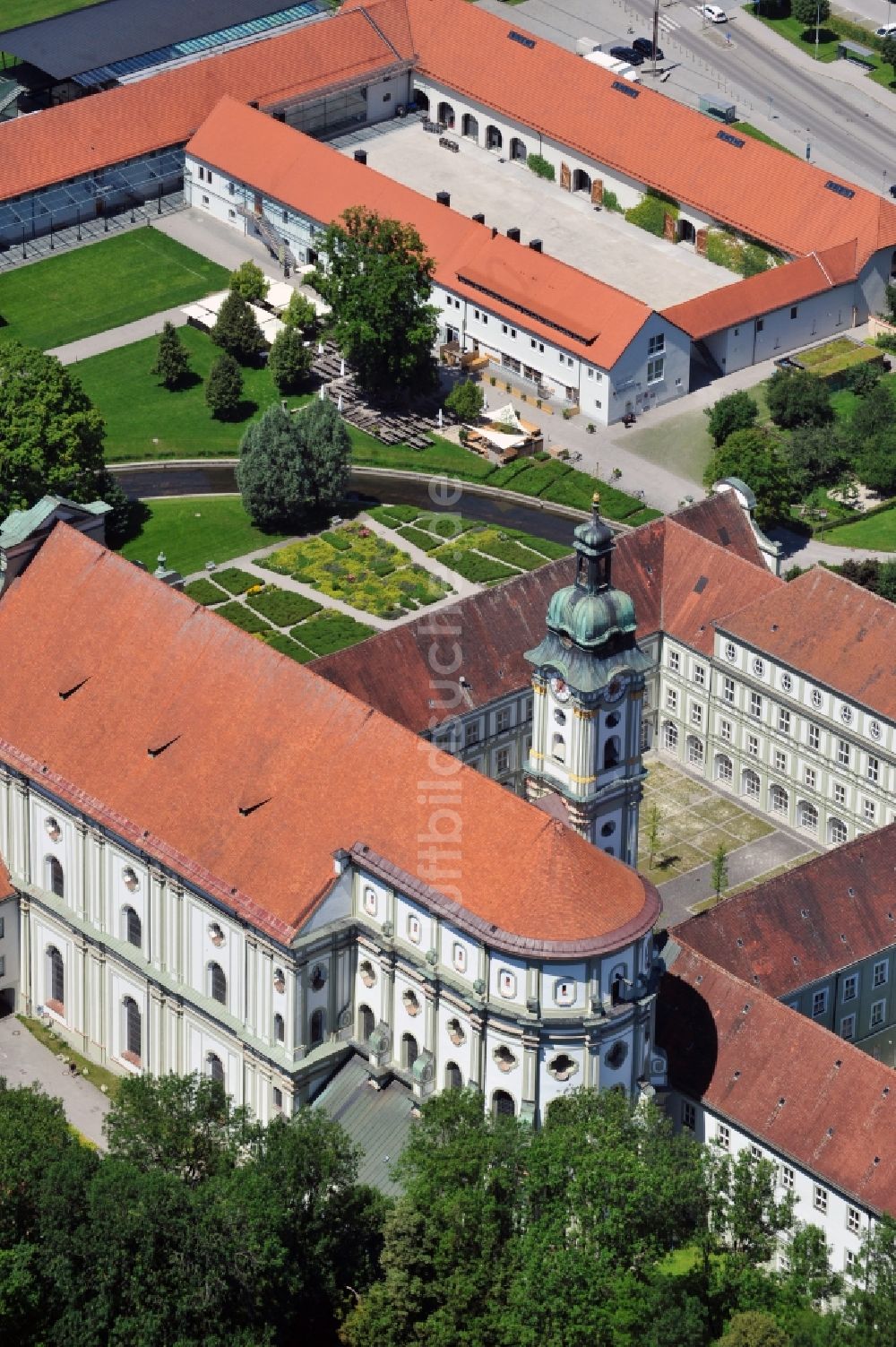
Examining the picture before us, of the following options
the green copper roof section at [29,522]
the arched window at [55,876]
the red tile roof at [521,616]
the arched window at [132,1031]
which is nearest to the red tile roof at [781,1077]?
the arched window at [132,1031]

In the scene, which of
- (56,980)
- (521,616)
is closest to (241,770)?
(56,980)

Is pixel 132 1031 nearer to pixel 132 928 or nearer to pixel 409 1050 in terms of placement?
pixel 132 928

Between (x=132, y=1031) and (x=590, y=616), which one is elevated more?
(x=590, y=616)

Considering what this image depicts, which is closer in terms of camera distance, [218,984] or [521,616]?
[218,984]

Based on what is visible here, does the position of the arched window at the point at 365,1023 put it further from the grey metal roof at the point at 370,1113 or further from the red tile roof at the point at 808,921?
the red tile roof at the point at 808,921

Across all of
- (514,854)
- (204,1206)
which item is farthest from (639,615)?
(204,1206)

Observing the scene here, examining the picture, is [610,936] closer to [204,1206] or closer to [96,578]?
[204,1206]

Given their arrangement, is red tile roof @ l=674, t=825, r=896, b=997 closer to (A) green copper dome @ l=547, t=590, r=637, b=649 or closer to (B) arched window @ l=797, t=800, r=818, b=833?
(A) green copper dome @ l=547, t=590, r=637, b=649
